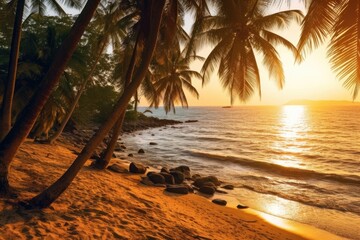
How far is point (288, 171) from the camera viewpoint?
16562mm

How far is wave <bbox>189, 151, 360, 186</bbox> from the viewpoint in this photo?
14836 millimetres

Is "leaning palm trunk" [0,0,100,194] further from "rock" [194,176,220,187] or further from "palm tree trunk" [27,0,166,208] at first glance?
"rock" [194,176,220,187]

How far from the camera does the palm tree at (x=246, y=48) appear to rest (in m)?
11.1

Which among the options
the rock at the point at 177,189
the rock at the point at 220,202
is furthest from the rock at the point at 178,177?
the rock at the point at 220,202

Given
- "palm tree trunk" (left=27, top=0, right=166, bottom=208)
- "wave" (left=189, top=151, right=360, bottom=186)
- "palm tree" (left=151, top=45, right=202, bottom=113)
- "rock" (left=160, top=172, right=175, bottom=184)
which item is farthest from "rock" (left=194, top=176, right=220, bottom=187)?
"palm tree" (left=151, top=45, right=202, bottom=113)

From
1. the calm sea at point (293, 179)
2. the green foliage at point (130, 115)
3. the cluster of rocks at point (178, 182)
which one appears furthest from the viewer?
the green foliage at point (130, 115)

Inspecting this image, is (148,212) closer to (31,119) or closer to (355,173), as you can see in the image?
(31,119)

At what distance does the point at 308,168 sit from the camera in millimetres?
17328

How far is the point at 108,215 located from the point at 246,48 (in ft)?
29.6

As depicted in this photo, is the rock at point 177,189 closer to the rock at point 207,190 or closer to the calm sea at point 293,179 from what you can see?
the rock at point 207,190

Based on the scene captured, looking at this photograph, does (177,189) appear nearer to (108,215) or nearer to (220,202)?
(220,202)

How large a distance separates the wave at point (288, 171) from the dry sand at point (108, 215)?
8.46 m

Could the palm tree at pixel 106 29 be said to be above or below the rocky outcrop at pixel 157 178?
above

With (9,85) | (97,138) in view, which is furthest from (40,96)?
(9,85)
